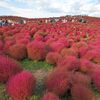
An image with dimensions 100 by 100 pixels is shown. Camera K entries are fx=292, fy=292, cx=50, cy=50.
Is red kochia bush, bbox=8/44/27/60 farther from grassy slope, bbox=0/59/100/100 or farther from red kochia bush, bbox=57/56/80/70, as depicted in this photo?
red kochia bush, bbox=57/56/80/70

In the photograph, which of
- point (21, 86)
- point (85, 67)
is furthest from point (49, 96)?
→ point (85, 67)

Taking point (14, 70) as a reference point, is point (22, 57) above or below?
Answer: below

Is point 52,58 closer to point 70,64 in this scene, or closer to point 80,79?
point 70,64

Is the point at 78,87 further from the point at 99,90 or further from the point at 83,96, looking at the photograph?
the point at 99,90

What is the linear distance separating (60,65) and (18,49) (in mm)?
1904

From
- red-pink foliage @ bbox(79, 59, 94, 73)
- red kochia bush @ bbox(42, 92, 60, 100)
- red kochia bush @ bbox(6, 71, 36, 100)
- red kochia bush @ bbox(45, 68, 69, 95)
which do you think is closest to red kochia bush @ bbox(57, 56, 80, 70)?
red-pink foliage @ bbox(79, 59, 94, 73)

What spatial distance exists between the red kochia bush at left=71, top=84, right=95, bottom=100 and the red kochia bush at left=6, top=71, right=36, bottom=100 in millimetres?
737

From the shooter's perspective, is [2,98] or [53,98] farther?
[2,98]

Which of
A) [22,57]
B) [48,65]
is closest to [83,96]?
[48,65]

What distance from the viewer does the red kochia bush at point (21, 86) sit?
189 inches

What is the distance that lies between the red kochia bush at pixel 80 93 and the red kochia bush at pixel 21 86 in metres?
0.74

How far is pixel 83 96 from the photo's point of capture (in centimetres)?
505

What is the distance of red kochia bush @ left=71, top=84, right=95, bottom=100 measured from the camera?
506 cm

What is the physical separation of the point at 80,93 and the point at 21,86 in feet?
3.43
